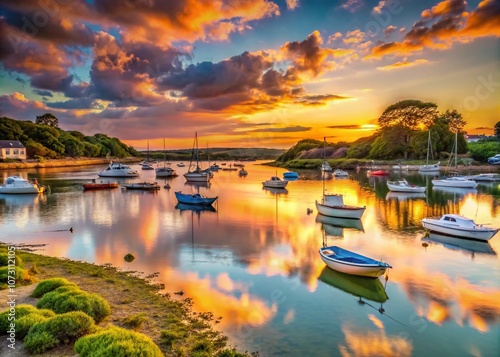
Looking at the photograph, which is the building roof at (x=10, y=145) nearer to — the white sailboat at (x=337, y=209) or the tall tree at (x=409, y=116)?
the white sailboat at (x=337, y=209)

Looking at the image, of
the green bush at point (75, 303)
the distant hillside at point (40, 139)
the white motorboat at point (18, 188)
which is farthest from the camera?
the distant hillside at point (40, 139)

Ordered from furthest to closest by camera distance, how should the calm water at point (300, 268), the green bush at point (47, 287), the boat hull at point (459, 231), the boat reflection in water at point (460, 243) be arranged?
1. the boat hull at point (459, 231)
2. the boat reflection in water at point (460, 243)
3. the green bush at point (47, 287)
4. the calm water at point (300, 268)

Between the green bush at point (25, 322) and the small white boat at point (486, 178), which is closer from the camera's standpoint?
the green bush at point (25, 322)

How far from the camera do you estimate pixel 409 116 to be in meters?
139

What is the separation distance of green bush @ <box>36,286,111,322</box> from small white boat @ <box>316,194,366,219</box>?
29.8 metres

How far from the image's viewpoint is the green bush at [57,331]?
10.9 m

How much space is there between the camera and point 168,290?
1878 centimetres

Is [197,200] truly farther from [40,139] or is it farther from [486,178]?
[40,139]

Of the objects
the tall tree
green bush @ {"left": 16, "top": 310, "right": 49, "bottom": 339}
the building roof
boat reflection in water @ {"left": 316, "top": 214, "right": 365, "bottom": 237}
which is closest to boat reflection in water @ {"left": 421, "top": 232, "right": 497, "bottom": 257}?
boat reflection in water @ {"left": 316, "top": 214, "right": 365, "bottom": 237}

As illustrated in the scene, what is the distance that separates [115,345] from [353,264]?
14328mm

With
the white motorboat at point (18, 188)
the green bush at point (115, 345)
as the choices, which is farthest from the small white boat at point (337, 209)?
the white motorboat at point (18, 188)

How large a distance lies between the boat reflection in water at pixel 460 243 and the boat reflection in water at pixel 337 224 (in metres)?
6.37

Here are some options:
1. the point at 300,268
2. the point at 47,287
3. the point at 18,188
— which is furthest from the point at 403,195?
the point at 18,188

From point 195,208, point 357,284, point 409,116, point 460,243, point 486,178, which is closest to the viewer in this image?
point 357,284
